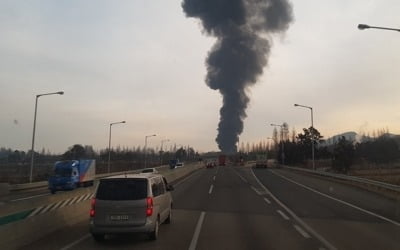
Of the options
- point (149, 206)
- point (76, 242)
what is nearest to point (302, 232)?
→ point (149, 206)

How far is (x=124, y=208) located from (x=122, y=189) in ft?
1.93

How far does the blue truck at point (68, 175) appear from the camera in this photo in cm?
4406

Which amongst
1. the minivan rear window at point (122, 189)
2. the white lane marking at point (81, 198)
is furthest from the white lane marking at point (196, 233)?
the white lane marking at point (81, 198)

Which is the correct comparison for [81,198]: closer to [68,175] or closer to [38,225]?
[38,225]

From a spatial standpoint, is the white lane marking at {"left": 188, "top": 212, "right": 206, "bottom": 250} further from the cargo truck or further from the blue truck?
the cargo truck

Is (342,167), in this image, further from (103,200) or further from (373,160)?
(103,200)

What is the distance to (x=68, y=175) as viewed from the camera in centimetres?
4503

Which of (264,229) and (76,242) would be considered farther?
(264,229)

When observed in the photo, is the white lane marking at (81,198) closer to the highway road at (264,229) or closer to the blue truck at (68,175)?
the highway road at (264,229)

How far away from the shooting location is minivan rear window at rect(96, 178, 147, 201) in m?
13.3

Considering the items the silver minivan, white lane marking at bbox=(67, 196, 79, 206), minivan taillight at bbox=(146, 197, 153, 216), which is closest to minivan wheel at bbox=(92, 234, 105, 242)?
the silver minivan

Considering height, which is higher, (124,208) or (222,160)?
(222,160)

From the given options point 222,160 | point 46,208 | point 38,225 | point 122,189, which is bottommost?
point 38,225

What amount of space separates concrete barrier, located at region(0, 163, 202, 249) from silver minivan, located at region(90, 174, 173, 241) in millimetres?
1718
